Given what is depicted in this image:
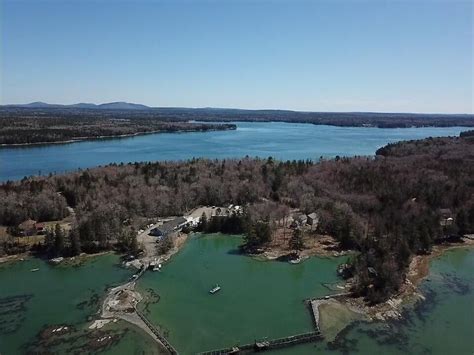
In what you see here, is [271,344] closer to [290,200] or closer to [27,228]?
[27,228]

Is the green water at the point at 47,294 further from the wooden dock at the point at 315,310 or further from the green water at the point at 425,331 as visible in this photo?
the green water at the point at 425,331

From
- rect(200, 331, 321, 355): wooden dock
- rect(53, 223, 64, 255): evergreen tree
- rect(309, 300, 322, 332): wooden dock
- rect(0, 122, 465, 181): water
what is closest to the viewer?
rect(200, 331, 321, 355): wooden dock

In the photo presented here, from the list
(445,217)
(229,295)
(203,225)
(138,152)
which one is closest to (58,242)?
(203,225)

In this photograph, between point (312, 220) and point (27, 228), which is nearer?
point (27, 228)

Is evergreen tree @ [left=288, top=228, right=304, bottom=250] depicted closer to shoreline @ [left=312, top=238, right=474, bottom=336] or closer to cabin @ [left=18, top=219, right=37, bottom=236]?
shoreline @ [left=312, top=238, right=474, bottom=336]

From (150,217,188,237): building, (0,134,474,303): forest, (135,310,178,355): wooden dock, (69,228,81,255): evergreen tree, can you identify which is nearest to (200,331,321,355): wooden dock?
(135,310,178,355): wooden dock

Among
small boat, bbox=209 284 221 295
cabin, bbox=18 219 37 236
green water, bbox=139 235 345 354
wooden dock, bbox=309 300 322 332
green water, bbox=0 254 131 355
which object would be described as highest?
cabin, bbox=18 219 37 236

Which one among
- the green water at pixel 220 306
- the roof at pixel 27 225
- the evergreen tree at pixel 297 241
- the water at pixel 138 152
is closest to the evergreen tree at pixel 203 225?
the green water at pixel 220 306
